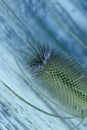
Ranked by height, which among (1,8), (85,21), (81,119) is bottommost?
(81,119)

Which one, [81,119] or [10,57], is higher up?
[10,57]

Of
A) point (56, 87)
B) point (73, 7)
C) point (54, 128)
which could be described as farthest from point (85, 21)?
point (54, 128)

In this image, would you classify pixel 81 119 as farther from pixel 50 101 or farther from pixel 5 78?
pixel 5 78
